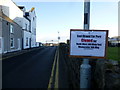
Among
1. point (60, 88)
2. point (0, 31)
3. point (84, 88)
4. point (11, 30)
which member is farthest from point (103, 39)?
point (11, 30)

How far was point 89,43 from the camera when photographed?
11.3 ft

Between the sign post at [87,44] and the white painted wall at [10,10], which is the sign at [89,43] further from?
the white painted wall at [10,10]

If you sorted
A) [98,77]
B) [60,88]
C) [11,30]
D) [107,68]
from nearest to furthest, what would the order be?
[107,68] → [98,77] → [60,88] → [11,30]

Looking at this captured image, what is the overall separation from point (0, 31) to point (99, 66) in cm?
2121

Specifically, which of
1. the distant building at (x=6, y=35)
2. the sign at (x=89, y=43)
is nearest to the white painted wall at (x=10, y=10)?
the distant building at (x=6, y=35)

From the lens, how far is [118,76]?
104 inches

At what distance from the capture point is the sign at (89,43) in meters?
3.39

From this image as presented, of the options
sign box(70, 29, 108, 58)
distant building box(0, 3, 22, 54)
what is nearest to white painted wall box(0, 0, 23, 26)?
distant building box(0, 3, 22, 54)

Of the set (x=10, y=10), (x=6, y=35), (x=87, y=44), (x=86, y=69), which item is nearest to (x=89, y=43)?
(x=87, y=44)

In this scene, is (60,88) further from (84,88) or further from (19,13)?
(19,13)

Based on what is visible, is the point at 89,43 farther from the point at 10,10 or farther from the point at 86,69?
the point at 10,10

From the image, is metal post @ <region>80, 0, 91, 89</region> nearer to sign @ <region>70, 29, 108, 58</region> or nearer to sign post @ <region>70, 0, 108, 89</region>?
sign post @ <region>70, 0, 108, 89</region>

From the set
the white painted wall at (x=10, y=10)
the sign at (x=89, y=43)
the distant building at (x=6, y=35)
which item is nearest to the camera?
→ the sign at (x=89, y=43)

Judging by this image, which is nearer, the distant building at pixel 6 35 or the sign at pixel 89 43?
the sign at pixel 89 43
